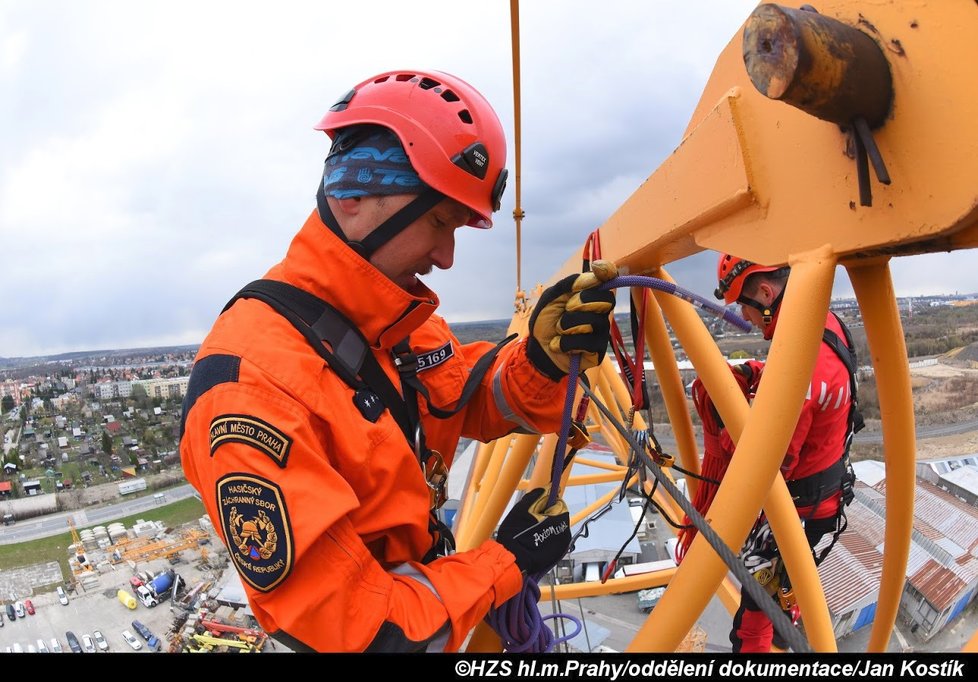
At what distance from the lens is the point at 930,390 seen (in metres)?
17.5

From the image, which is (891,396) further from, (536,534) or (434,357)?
(434,357)

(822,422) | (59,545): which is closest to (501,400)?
(822,422)

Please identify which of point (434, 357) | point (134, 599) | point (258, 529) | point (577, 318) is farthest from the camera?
point (134, 599)

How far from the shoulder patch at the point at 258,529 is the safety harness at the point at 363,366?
0.40m

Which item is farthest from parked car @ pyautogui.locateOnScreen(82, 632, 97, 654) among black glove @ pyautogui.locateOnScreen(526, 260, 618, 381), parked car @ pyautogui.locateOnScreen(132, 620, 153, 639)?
black glove @ pyautogui.locateOnScreen(526, 260, 618, 381)

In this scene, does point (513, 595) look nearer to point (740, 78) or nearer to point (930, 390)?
point (740, 78)

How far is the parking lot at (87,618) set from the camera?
14.3 m

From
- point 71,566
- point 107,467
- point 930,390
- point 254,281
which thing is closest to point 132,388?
point 107,467

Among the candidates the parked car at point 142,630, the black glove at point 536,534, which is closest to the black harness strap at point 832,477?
the black glove at point 536,534

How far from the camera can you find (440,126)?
1780 mm

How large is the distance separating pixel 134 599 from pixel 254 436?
63.0 feet

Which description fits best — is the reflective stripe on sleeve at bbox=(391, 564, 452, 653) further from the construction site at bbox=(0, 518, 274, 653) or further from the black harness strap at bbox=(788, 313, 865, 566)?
the construction site at bbox=(0, 518, 274, 653)

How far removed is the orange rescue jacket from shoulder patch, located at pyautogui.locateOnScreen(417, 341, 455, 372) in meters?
0.21
